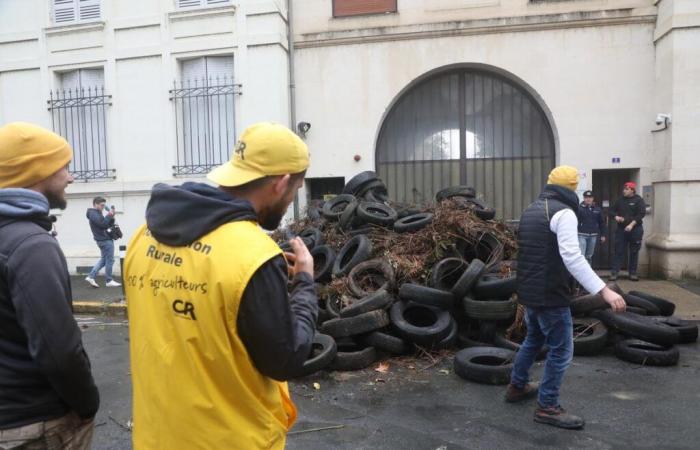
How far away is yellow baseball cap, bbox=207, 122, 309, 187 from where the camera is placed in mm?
1703

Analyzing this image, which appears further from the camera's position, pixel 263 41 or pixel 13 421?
pixel 263 41

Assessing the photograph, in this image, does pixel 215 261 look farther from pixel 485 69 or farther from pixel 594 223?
pixel 485 69

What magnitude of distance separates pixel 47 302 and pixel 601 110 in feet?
36.9

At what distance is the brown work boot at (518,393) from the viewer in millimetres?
4746

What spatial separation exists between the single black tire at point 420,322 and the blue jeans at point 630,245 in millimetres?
5758

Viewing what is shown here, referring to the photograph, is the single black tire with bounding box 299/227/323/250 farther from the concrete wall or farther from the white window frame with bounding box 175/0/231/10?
the white window frame with bounding box 175/0/231/10

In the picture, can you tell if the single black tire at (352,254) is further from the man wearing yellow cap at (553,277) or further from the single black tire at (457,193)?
the man wearing yellow cap at (553,277)

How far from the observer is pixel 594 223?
10.4m

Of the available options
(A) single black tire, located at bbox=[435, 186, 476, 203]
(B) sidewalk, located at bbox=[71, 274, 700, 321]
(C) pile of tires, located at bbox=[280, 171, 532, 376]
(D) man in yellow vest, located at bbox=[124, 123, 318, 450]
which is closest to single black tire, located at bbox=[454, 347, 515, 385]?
(C) pile of tires, located at bbox=[280, 171, 532, 376]

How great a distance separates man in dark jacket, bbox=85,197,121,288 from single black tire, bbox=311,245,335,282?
5486 millimetres

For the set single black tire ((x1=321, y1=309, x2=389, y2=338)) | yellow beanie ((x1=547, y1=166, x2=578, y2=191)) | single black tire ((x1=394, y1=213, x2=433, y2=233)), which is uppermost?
yellow beanie ((x1=547, y1=166, x2=578, y2=191))

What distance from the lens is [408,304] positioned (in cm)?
644

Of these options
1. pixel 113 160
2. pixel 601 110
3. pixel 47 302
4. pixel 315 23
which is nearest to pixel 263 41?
pixel 315 23

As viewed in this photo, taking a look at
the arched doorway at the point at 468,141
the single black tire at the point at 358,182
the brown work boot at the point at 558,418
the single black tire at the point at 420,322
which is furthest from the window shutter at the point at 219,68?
the brown work boot at the point at 558,418
